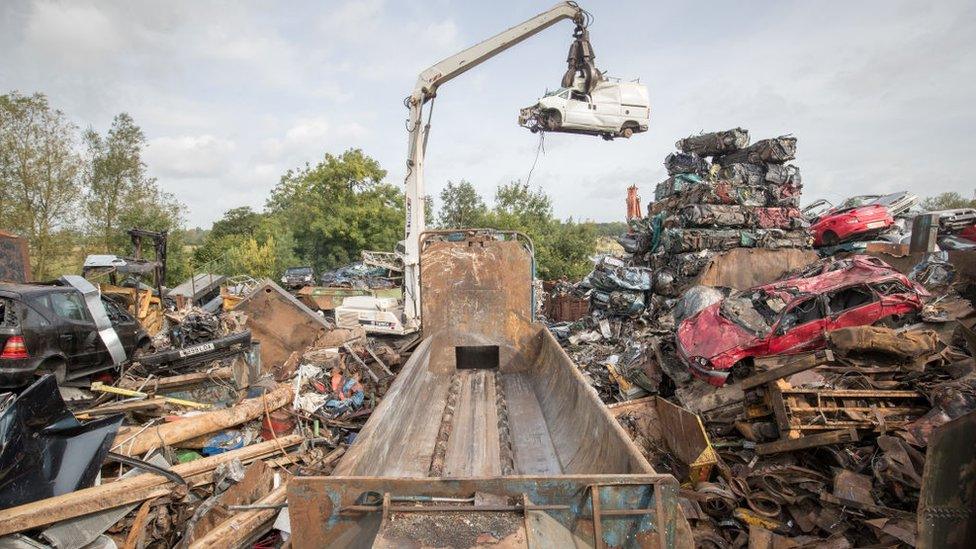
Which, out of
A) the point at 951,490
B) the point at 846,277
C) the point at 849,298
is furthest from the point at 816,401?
the point at 951,490

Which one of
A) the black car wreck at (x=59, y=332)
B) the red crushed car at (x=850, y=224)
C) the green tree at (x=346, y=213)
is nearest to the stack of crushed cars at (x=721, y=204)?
the red crushed car at (x=850, y=224)

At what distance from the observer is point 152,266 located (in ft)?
33.6

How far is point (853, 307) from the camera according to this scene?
5.75 metres

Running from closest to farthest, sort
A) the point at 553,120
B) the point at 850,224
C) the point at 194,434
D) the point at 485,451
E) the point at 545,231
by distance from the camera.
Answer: the point at 485,451, the point at 194,434, the point at 553,120, the point at 850,224, the point at 545,231

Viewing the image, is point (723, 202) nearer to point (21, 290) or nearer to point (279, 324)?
point (279, 324)

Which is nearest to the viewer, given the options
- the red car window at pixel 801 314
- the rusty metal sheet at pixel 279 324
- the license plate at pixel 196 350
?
the red car window at pixel 801 314

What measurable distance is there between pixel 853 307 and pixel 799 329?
0.83m

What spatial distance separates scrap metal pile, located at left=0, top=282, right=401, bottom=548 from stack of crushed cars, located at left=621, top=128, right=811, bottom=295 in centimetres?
745

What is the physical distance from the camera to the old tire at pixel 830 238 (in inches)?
488

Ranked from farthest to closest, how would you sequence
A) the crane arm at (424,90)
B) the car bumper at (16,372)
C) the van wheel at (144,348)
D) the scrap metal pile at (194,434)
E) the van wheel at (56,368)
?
the crane arm at (424,90) → the van wheel at (144,348) → the van wheel at (56,368) → the car bumper at (16,372) → the scrap metal pile at (194,434)

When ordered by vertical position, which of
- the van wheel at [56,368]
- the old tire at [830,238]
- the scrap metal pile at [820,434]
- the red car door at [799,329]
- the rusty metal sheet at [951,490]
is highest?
the old tire at [830,238]

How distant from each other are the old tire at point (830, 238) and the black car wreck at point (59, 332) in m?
15.5

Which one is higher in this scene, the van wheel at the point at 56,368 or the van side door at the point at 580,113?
the van side door at the point at 580,113

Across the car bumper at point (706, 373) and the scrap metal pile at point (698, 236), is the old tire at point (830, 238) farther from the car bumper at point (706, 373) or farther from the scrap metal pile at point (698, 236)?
the car bumper at point (706, 373)
